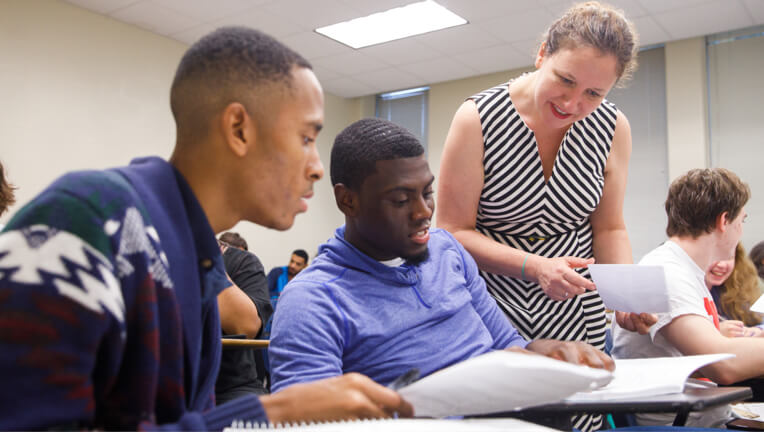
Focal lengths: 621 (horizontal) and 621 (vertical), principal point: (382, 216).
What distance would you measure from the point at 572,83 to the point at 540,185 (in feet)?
0.91

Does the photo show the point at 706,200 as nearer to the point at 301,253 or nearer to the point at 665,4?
the point at 665,4

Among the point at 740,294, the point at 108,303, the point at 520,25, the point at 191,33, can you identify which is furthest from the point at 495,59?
the point at 108,303

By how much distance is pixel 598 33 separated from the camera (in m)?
1.45

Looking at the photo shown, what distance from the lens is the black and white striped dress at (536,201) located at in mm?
1627

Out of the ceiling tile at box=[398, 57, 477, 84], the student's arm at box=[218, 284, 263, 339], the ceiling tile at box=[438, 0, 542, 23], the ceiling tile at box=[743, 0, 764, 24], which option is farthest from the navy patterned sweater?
the ceiling tile at box=[398, 57, 477, 84]

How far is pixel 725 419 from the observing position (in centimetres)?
165

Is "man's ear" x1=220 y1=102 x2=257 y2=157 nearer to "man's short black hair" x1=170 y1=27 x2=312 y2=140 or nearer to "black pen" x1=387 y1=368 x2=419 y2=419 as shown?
"man's short black hair" x1=170 y1=27 x2=312 y2=140

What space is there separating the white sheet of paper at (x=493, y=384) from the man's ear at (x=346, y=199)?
61cm

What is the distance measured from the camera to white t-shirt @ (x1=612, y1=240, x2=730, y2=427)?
167 cm

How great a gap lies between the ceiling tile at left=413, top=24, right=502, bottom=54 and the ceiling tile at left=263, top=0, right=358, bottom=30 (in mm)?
820

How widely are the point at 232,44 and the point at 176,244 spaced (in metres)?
0.28

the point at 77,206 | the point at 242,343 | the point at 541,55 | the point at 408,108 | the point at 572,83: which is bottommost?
the point at 242,343

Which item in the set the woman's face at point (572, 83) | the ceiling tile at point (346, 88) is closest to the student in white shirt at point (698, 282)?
the woman's face at point (572, 83)

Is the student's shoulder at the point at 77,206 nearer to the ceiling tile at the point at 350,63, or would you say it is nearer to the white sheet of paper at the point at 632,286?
the white sheet of paper at the point at 632,286
